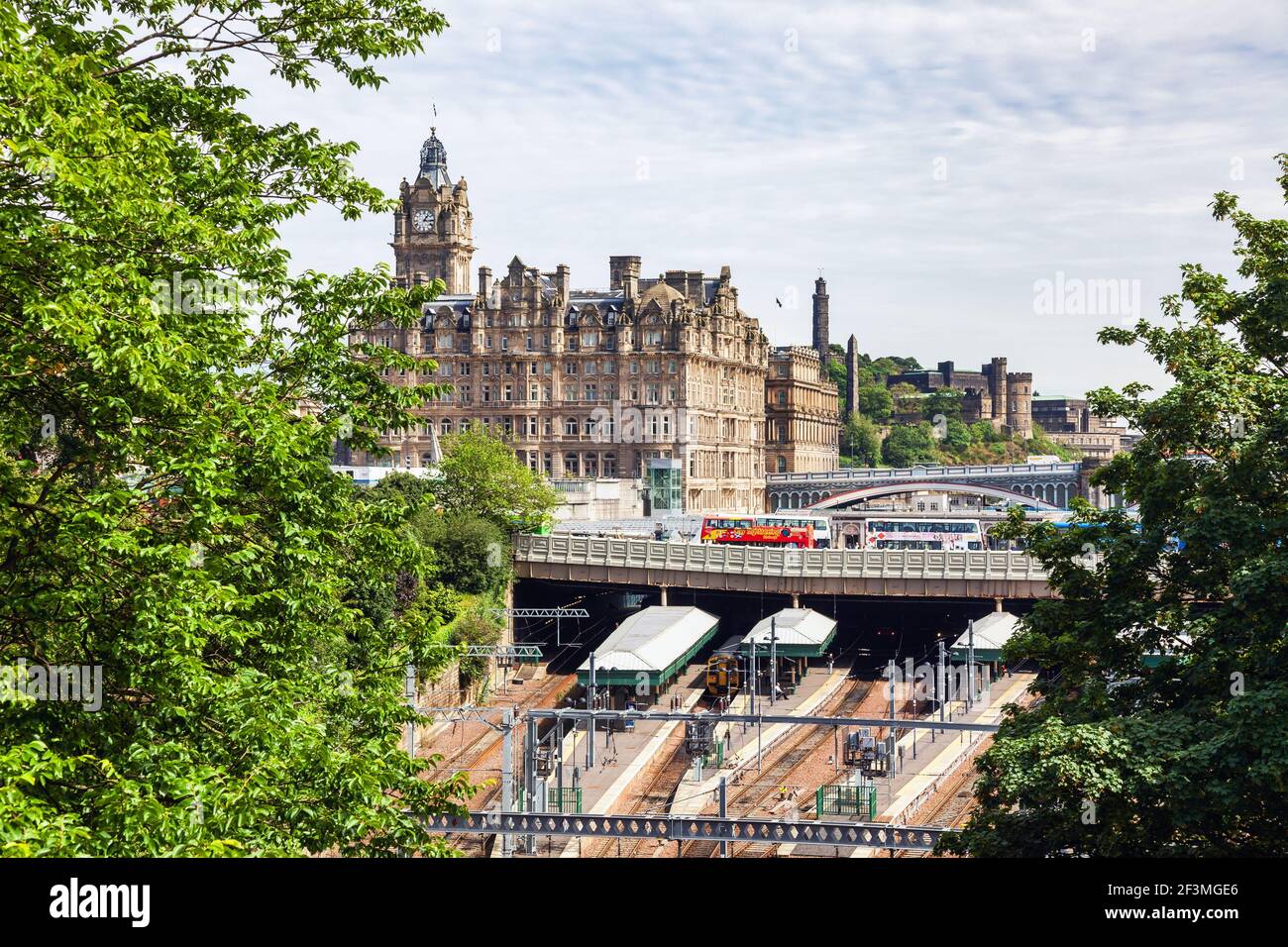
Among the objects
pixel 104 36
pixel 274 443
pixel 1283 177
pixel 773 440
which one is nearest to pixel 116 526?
pixel 274 443

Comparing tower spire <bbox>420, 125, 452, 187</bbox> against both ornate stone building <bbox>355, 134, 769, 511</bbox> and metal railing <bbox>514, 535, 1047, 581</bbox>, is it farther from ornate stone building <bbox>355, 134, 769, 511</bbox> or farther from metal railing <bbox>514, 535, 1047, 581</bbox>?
metal railing <bbox>514, 535, 1047, 581</bbox>

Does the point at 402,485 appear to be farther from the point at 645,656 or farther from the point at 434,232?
the point at 434,232

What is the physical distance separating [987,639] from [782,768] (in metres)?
15.7

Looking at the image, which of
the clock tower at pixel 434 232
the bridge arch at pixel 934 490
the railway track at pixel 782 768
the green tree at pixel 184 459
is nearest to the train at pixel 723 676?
the railway track at pixel 782 768

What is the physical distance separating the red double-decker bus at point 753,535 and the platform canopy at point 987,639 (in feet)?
78.2

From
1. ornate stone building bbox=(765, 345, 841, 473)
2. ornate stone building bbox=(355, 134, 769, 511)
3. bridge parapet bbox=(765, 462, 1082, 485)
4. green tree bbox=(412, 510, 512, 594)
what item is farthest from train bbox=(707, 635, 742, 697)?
ornate stone building bbox=(765, 345, 841, 473)

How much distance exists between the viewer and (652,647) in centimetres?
6241

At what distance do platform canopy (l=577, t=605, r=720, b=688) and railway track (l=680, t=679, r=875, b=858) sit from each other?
6.93 metres

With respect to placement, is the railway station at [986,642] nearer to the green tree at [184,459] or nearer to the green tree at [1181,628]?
the green tree at [1181,628]

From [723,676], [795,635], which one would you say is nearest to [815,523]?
[795,635]

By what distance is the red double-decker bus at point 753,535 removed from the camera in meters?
91.0

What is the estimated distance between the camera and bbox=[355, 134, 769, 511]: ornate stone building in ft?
400
